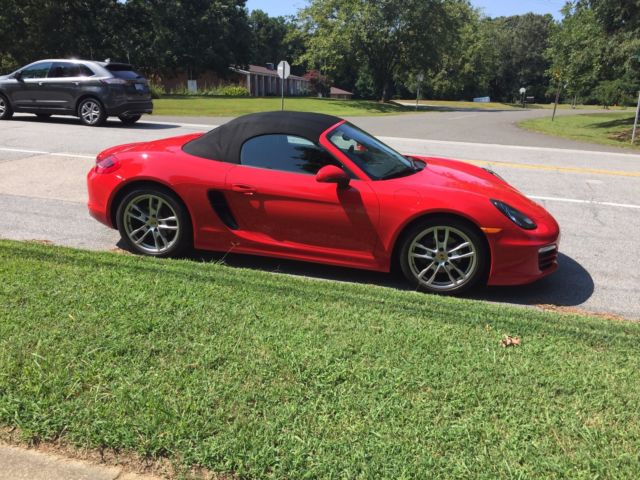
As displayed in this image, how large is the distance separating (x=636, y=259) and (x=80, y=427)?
5.46m

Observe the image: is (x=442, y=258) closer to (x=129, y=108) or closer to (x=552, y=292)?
(x=552, y=292)

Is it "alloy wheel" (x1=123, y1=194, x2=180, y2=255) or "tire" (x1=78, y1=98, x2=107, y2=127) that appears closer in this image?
"alloy wheel" (x1=123, y1=194, x2=180, y2=255)

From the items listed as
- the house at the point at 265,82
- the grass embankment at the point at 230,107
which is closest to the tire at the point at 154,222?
the grass embankment at the point at 230,107

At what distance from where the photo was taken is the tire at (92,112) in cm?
1438

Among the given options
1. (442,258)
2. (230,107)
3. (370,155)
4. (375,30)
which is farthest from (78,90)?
(375,30)

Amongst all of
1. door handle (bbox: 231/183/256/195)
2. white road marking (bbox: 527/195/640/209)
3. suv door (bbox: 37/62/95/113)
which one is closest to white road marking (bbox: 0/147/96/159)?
suv door (bbox: 37/62/95/113)

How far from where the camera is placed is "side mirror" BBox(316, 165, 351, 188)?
169 inches

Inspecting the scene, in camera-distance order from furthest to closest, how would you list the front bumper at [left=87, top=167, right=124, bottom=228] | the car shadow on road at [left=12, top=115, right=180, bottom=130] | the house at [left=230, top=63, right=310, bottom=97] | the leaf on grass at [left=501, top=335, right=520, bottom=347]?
the house at [left=230, top=63, right=310, bottom=97] → the car shadow on road at [left=12, top=115, right=180, bottom=130] → the front bumper at [left=87, top=167, right=124, bottom=228] → the leaf on grass at [left=501, top=335, right=520, bottom=347]

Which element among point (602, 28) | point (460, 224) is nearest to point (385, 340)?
point (460, 224)

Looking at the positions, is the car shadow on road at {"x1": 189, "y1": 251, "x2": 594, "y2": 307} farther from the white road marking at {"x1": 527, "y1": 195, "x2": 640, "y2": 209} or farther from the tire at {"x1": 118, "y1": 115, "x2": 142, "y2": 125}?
the tire at {"x1": 118, "y1": 115, "x2": 142, "y2": 125}

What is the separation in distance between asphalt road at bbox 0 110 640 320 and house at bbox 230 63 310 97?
58665 millimetres

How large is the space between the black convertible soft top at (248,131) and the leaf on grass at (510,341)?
2236 mm

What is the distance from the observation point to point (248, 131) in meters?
4.80

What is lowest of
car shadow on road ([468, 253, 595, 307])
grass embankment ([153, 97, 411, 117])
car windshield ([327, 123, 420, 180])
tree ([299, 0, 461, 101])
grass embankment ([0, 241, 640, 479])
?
car shadow on road ([468, 253, 595, 307])
